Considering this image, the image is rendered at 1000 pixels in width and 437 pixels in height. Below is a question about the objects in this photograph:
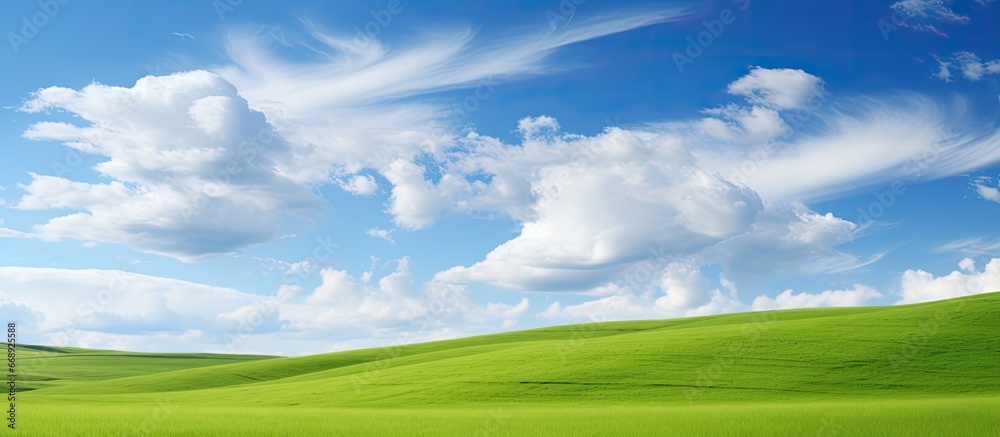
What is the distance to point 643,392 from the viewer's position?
35.9 m

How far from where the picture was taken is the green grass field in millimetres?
21141

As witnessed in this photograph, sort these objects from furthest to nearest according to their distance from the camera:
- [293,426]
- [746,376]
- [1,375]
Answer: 1. [1,375]
2. [746,376]
3. [293,426]

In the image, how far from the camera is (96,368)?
317 feet

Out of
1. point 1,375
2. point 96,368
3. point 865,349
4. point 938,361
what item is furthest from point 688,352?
point 96,368

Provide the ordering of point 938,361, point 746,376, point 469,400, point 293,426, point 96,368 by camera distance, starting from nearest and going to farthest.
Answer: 1. point 293,426
2. point 469,400
3. point 746,376
4. point 938,361
5. point 96,368

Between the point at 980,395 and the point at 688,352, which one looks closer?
the point at 980,395

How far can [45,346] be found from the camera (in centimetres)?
16012

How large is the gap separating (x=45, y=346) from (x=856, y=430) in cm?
18299

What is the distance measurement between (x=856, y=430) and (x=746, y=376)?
1852cm

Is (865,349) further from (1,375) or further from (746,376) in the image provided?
(1,375)

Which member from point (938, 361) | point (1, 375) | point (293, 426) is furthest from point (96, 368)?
point (938, 361)

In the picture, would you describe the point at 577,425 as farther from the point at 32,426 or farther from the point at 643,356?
the point at 643,356

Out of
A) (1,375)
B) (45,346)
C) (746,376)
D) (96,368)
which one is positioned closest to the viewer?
(746,376)

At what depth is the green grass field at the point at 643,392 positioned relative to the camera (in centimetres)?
2114
